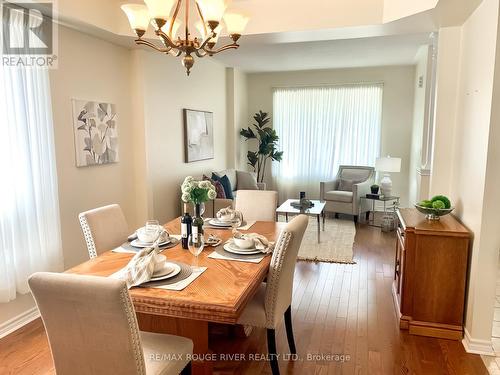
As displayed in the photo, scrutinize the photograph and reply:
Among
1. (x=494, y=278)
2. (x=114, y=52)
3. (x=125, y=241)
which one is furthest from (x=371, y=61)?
(x=125, y=241)

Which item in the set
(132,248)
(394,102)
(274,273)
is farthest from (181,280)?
(394,102)

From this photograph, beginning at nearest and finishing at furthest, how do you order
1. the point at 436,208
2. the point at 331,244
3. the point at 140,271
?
the point at 140,271 < the point at 436,208 < the point at 331,244

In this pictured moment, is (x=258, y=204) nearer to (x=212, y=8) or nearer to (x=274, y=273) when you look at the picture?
(x=274, y=273)

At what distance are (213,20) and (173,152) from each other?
297cm

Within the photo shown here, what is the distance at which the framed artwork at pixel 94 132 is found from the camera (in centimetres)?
336

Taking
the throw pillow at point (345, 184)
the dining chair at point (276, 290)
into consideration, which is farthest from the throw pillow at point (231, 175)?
the dining chair at point (276, 290)

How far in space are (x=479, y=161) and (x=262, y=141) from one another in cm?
486

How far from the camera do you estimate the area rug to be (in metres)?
4.42

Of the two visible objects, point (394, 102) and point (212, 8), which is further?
point (394, 102)

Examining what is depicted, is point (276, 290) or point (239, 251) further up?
point (239, 251)

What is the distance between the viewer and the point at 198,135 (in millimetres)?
5566

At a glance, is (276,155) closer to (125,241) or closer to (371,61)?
(371,61)

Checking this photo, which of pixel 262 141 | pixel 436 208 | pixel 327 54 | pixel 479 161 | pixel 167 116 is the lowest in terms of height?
pixel 436 208

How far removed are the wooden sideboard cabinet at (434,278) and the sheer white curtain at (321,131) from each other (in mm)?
4347
